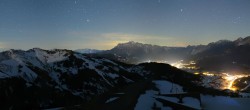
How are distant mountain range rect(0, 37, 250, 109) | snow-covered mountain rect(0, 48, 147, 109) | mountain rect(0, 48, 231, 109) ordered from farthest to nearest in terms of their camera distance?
snow-covered mountain rect(0, 48, 147, 109)
distant mountain range rect(0, 37, 250, 109)
mountain rect(0, 48, 231, 109)

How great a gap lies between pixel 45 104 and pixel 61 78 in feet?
90.8

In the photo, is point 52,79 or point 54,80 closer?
point 54,80

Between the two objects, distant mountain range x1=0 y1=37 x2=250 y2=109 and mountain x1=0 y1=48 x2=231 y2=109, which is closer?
mountain x1=0 y1=48 x2=231 y2=109

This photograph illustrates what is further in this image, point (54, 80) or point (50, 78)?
point (50, 78)

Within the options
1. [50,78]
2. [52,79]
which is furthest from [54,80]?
[50,78]

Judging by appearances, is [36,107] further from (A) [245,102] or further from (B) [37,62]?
(A) [245,102]

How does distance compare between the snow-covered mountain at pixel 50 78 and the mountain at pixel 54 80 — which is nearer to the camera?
the mountain at pixel 54 80

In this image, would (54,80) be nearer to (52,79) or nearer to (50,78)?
(52,79)

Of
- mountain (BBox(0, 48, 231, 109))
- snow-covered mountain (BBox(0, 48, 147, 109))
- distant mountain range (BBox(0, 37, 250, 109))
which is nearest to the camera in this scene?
mountain (BBox(0, 48, 231, 109))

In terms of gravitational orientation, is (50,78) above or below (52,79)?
above

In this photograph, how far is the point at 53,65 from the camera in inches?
5797

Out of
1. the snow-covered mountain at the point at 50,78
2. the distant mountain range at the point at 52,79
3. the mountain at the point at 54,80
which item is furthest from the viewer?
the snow-covered mountain at the point at 50,78

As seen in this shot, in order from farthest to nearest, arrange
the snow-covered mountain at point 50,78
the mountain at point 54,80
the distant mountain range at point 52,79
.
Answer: the snow-covered mountain at point 50,78, the distant mountain range at point 52,79, the mountain at point 54,80

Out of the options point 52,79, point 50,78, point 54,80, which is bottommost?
point 54,80
